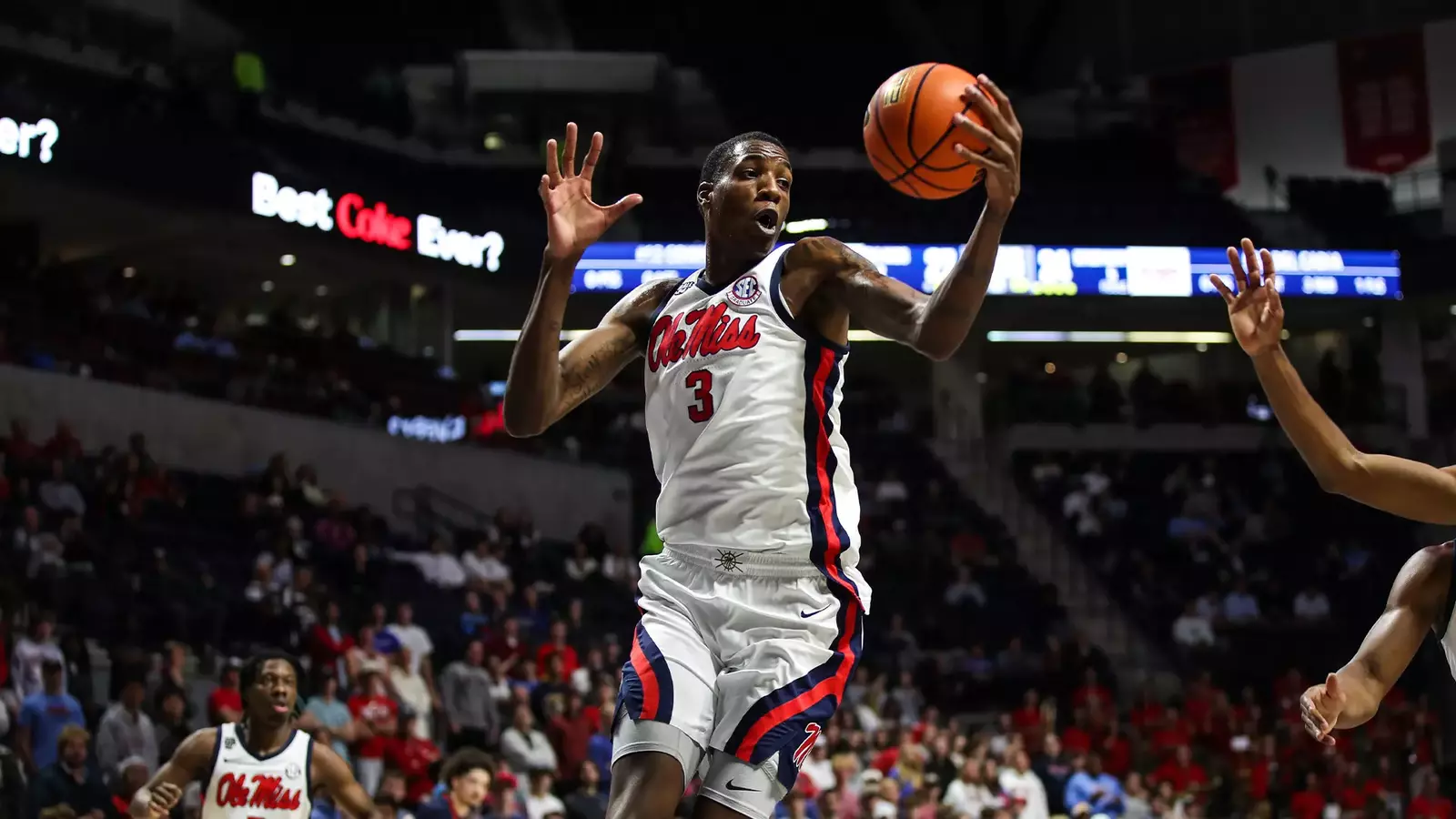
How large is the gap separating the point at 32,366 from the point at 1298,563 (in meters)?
15.8

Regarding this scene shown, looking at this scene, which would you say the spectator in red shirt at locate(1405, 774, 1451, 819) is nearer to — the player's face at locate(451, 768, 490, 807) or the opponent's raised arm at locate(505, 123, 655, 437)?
the player's face at locate(451, 768, 490, 807)

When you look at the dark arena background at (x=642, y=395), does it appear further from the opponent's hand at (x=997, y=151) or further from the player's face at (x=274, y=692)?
the opponent's hand at (x=997, y=151)

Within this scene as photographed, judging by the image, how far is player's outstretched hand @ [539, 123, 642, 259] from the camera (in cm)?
437

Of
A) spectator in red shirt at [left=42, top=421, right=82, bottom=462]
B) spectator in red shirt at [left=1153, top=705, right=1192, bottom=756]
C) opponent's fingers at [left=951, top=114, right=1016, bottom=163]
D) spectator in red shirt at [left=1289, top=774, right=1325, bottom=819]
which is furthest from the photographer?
spectator in red shirt at [left=1153, top=705, right=1192, bottom=756]

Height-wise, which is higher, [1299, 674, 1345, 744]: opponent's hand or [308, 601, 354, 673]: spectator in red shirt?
[308, 601, 354, 673]: spectator in red shirt

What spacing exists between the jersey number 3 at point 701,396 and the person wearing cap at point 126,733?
722 centimetres

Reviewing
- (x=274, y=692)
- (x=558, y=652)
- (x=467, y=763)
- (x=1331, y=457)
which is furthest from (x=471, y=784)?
(x=1331, y=457)

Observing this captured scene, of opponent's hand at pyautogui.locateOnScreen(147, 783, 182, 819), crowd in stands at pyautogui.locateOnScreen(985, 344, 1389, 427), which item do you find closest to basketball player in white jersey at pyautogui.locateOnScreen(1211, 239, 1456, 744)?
opponent's hand at pyautogui.locateOnScreen(147, 783, 182, 819)

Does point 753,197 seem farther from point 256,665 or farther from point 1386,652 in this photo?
point 256,665

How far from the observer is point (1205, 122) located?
2731 cm

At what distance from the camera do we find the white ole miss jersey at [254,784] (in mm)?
7117

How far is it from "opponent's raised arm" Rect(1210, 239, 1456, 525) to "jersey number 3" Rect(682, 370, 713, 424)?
137cm

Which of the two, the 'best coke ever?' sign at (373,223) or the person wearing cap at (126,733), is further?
the 'best coke ever?' sign at (373,223)

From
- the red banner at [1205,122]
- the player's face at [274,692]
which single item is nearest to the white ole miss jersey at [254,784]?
the player's face at [274,692]
